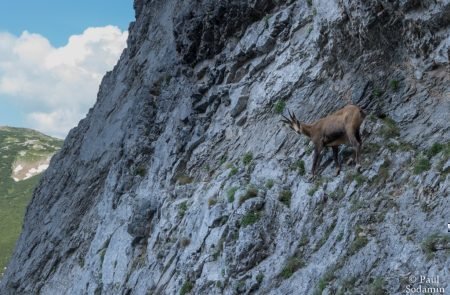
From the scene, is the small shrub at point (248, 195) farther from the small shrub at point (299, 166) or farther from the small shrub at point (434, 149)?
the small shrub at point (434, 149)

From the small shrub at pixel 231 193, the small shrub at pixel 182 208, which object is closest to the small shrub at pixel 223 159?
the small shrub at pixel 182 208

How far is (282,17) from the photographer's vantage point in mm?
23328

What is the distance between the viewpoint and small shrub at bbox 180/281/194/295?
16.8m

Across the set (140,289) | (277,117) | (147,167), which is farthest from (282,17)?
(140,289)

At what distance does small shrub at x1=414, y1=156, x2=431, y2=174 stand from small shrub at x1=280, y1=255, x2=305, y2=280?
3.93 meters

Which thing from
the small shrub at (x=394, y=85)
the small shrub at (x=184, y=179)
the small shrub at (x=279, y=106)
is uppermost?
the small shrub at (x=279, y=106)

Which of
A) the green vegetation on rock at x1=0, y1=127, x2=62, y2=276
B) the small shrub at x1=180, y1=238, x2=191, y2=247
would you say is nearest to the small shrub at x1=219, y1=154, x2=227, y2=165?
the small shrub at x1=180, y1=238, x2=191, y2=247

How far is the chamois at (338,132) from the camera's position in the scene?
590 inches

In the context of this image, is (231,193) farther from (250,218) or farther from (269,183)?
(250,218)

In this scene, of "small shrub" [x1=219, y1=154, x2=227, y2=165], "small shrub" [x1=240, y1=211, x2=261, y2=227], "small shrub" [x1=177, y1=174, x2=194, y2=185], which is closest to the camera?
"small shrub" [x1=240, y1=211, x2=261, y2=227]

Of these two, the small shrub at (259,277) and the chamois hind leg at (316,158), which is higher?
the chamois hind leg at (316,158)

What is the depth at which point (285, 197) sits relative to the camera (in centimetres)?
1631

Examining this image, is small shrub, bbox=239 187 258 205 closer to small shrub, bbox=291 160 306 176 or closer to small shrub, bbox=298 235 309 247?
small shrub, bbox=291 160 306 176

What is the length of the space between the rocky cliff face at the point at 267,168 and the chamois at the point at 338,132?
42 centimetres
